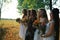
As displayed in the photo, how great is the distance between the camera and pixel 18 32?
113 cm

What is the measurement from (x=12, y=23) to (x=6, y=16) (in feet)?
0.30

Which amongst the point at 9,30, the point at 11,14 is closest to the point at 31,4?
the point at 11,14

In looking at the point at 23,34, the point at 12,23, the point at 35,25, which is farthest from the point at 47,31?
the point at 12,23

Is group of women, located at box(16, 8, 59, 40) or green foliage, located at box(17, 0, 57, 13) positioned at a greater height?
green foliage, located at box(17, 0, 57, 13)

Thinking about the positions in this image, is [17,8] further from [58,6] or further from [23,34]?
[58,6]

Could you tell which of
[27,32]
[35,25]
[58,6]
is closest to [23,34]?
[27,32]

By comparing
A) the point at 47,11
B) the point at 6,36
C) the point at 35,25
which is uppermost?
the point at 47,11

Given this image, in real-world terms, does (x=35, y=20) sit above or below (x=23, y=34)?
above

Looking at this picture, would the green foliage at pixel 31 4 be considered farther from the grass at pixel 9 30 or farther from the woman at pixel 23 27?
the grass at pixel 9 30

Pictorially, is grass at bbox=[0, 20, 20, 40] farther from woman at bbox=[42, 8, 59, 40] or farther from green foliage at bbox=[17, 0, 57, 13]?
woman at bbox=[42, 8, 59, 40]

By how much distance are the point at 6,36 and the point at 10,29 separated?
0.08m

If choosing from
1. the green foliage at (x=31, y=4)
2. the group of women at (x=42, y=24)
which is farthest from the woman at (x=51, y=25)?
the green foliage at (x=31, y=4)

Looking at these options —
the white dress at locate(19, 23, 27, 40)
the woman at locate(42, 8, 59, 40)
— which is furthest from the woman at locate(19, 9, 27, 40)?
the woman at locate(42, 8, 59, 40)

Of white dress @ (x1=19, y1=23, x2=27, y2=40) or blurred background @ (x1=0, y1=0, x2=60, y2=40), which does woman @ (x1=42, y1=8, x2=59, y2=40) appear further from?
white dress @ (x1=19, y1=23, x2=27, y2=40)
